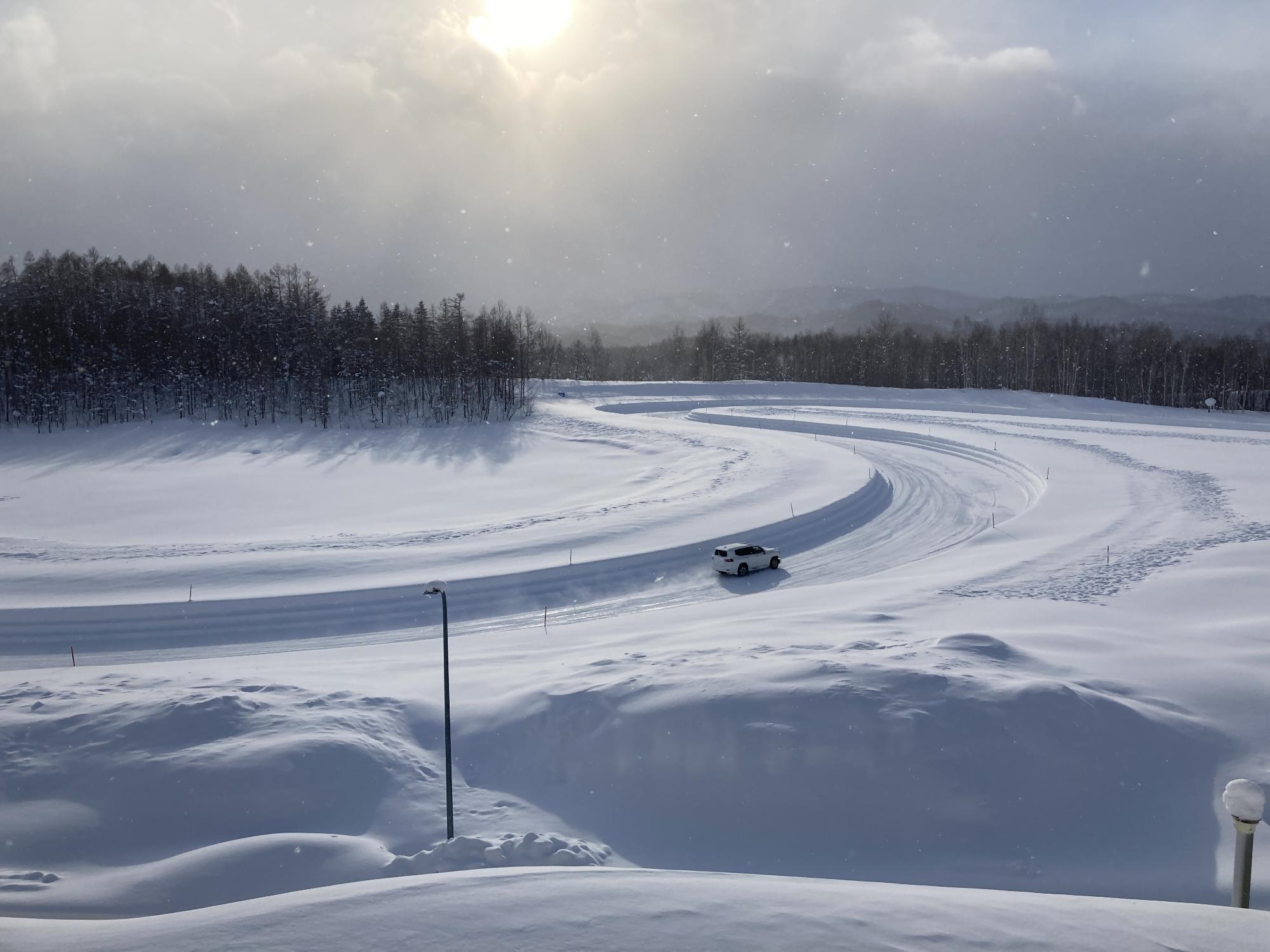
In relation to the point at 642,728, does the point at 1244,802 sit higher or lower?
higher

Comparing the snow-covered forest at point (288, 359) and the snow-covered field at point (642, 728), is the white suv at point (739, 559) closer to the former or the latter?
the snow-covered field at point (642, 728)

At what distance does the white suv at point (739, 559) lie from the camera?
2567 centimetres

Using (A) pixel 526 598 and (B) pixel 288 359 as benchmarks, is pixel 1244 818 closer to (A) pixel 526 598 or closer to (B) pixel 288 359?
(A) pixel 526 598

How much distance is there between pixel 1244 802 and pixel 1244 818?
0.55 ft

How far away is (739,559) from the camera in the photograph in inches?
1011

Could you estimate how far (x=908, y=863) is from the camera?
10.7 metres

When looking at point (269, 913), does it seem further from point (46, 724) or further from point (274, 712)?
point (46, 724)

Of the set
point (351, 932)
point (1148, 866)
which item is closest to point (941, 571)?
point (1148, 866)

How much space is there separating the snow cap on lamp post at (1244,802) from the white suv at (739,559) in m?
19.1

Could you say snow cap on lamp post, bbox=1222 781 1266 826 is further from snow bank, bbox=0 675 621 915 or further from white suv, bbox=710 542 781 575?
white suv, bbox=710 542 781 575

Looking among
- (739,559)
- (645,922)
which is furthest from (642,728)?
(739,559)

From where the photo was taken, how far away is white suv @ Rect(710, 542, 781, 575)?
25.7m

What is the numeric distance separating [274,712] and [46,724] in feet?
12.6

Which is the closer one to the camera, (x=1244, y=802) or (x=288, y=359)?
(x=1244, y=802)
